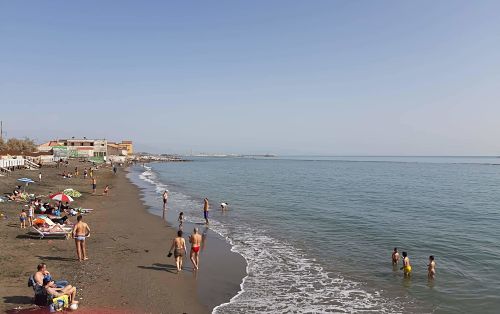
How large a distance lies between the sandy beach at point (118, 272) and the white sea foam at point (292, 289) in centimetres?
70

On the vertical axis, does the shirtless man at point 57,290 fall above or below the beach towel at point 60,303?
above

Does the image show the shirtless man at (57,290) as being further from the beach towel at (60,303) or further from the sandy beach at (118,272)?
the sandy beach at (118,272)

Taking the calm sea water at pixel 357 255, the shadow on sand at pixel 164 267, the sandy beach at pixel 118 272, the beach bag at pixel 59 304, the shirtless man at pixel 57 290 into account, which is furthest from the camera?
the shadow on sand at pixel 164 267

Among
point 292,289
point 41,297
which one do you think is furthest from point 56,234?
point 292,289

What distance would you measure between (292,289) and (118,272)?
6.18m

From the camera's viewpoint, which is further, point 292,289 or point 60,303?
point 292,289

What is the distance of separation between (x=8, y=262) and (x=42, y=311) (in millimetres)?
4828

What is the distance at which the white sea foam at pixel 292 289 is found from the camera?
450 inches

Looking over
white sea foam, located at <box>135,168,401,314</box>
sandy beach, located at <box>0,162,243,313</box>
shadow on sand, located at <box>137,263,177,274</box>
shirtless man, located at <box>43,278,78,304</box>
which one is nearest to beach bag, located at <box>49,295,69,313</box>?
shirtless man, located at <box>43,278,78,304</box>

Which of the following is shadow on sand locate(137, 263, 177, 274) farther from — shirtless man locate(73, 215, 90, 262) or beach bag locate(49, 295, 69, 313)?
beach bag locate(49, 295, 69, 313)

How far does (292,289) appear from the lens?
13.1 m

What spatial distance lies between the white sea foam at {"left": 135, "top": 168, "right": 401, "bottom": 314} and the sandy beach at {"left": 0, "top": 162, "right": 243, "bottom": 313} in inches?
27.7

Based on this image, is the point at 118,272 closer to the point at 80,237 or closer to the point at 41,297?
the point at 80,237

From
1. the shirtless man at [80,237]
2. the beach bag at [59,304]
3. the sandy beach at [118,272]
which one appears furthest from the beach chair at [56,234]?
the beach bag at [59,304]
